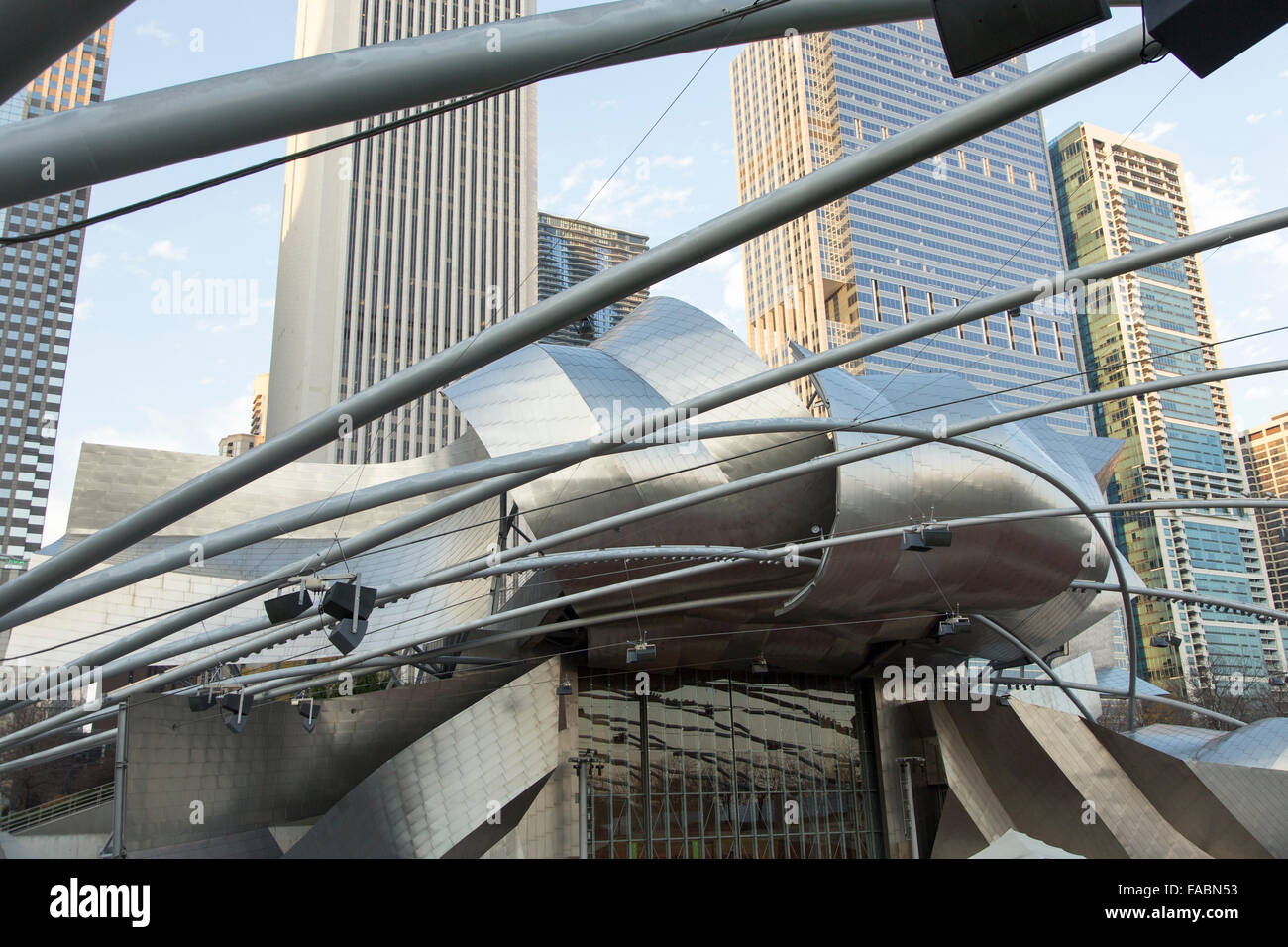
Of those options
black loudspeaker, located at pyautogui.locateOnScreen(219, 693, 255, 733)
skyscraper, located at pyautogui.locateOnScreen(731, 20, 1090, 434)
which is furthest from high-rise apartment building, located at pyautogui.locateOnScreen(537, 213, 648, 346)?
black loudspeaker, located at pyautogui.locateOnScreen(219, 693, 255, 733)

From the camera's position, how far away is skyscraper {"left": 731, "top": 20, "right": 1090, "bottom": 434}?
13850 centimetres

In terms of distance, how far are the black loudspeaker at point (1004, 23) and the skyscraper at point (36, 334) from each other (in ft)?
451

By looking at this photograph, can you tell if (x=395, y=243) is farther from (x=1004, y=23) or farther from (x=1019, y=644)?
(x=1004, y=23)

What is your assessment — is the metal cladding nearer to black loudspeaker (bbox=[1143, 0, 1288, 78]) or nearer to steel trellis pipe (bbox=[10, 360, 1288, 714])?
steel trellis pipe (bbox=[10, 360, 1288, 714])

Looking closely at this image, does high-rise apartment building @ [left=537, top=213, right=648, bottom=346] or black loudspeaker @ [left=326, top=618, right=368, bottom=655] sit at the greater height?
high-rise apartment building @ [left=537, top=213, right=648, bottom=346]

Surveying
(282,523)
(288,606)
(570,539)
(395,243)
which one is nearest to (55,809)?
(570,539)

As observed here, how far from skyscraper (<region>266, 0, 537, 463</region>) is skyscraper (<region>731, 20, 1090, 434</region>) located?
48.9 metres

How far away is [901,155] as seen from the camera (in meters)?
6.57

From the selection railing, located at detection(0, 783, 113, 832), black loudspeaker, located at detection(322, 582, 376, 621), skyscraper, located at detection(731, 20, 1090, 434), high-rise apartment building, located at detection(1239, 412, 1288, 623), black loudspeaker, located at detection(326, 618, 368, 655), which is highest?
skyscraper, located at detection(731, 20, 1090, 434)

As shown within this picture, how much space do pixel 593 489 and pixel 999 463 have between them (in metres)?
11.7

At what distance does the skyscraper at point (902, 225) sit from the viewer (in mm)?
138500

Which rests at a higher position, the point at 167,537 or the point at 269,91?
the point at 167,537

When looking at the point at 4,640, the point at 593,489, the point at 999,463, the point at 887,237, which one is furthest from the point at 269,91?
the point at 887,237
